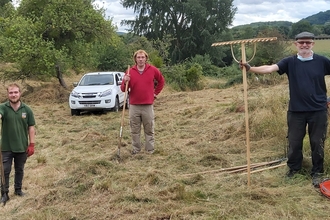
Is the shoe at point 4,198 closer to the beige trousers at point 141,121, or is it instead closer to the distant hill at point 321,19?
the beige trousers at point 141,121

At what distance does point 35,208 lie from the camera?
504cm

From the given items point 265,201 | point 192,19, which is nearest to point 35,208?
point 265,201

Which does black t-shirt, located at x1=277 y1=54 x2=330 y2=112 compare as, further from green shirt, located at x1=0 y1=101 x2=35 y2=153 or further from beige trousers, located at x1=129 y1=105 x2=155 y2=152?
green shirt, located at x1=0 y1=101 x2=35 y2=153

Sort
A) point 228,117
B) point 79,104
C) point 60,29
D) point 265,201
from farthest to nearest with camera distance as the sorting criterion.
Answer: point 60,29, point 79,104, point 228,117, point 265,201

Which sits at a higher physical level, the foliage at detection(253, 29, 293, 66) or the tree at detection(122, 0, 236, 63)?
the tree at detection(122, 0, 236, 63)

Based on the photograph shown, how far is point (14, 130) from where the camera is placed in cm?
534

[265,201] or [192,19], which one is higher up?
[192,19]

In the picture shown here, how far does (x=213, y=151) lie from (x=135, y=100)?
1.74 metres

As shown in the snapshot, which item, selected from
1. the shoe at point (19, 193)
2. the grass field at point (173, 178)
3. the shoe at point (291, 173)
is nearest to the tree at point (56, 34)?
the grass field at point (173, 178)

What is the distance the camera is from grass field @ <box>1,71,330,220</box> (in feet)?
15.2

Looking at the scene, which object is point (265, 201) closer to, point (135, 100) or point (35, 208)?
point (35, 208)

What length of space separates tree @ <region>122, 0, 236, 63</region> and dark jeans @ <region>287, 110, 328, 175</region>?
105 feet

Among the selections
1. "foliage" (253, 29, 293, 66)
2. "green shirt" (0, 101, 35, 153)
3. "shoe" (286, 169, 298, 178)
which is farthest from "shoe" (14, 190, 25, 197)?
"foliage" (253, 29, 293, 66)

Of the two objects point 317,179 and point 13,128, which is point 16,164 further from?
point 317,179
